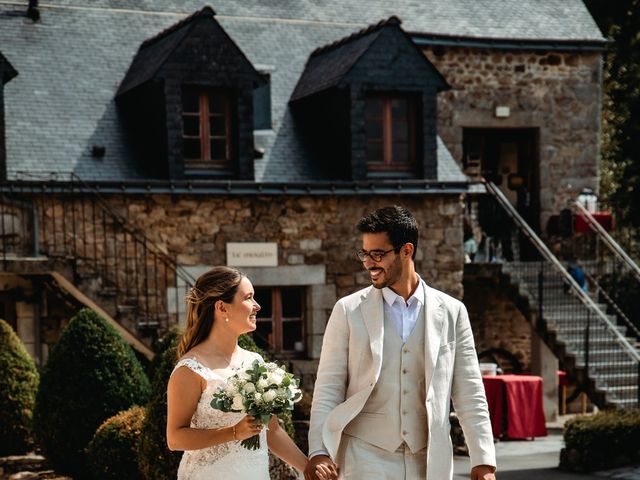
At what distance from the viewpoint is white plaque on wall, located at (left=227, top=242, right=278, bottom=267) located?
14.4 metres

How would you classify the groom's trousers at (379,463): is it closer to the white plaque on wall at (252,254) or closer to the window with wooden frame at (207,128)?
the white plaque on wall at (252,254)

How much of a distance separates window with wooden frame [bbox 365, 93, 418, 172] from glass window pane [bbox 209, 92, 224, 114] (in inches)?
77.2

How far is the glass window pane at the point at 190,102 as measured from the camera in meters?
14.4

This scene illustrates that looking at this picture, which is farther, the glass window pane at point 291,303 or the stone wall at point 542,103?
the stone wall at point 542,103

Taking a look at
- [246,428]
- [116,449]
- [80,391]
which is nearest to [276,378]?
[246,428]

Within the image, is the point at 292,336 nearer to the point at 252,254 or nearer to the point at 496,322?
the point at 252,254

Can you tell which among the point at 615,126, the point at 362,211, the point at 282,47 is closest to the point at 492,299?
the point at 362,211

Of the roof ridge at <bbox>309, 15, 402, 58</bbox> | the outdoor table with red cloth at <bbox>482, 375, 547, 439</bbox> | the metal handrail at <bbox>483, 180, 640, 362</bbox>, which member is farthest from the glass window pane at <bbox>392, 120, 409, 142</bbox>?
the outdoor table with red cloth at <bbox>482, 375, 547, 439</bbox>

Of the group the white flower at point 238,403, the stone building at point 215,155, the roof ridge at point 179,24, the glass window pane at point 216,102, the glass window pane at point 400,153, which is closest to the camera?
the white flower at point 238,403

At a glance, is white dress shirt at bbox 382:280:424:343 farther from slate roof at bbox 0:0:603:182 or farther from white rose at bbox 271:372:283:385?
slate roof at bbox 0:0:603:182

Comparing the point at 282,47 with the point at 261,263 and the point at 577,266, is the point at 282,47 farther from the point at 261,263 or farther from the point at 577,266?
the point at 577,266

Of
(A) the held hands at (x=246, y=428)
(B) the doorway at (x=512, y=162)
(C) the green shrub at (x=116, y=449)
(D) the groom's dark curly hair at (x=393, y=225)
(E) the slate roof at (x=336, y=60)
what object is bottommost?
(C) the green shrub at (x=116, y=449)

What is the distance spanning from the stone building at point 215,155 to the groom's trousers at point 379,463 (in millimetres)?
8409

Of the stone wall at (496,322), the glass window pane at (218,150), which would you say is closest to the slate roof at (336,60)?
the glass window pane at (218,150)
